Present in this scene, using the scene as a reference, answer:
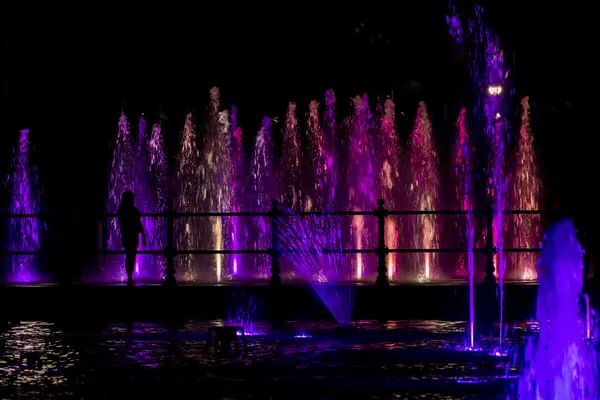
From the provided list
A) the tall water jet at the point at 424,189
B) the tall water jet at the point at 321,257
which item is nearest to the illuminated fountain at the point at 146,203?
the tall water jet at the point at 321,257

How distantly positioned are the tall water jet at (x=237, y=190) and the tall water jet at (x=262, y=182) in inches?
9.9

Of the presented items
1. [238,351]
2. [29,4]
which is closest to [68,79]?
[29,4]

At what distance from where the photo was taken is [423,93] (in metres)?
31.0

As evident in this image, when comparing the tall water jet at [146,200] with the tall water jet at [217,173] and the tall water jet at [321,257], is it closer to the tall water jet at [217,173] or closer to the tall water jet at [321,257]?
the tall water jet at [217,173]

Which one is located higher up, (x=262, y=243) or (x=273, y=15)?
(x=273, y=15)

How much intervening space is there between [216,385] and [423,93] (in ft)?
69.5

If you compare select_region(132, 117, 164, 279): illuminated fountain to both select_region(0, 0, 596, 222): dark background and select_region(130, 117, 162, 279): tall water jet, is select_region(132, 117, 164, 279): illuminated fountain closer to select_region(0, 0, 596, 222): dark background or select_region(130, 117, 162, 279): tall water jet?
select_region(130, 117, 162, 279): tall water jet

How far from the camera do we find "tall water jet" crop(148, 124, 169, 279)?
25516 millimetres

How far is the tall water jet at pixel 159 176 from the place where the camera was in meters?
25.5

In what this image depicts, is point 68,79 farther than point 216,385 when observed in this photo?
Yes

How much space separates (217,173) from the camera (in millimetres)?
26828

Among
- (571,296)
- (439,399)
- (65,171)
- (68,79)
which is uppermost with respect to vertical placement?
(68,79)

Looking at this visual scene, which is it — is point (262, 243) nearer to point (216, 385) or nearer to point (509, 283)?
point (509, 283)

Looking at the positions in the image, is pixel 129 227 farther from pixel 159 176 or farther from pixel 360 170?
pixel 159 176
